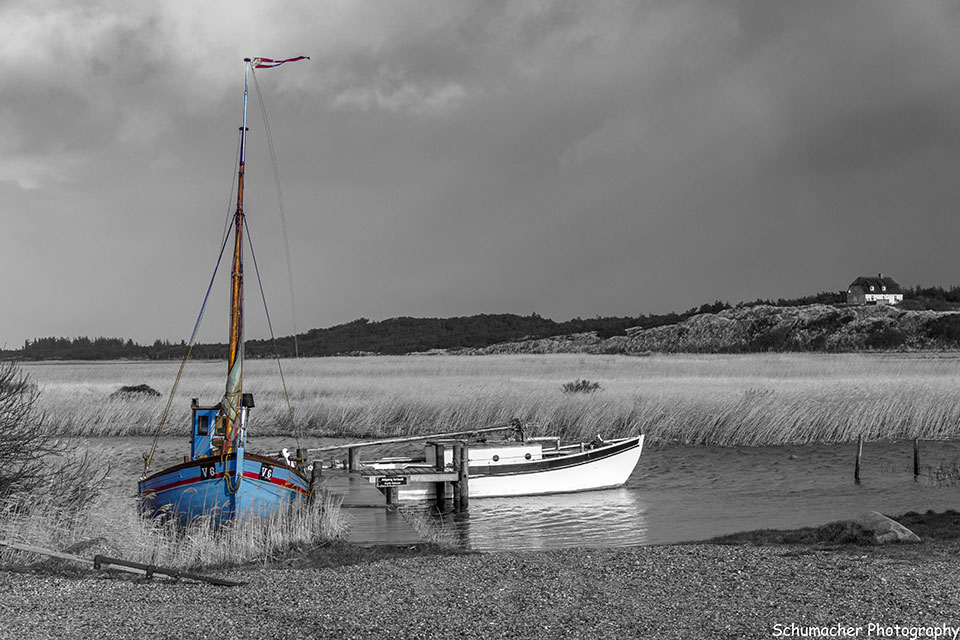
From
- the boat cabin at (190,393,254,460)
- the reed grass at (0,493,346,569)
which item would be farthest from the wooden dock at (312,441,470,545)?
the reed grass at (0,493,346,569)

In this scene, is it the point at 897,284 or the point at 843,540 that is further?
the point at 897,284

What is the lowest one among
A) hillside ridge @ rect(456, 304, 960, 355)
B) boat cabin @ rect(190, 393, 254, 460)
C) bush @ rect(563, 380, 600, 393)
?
bush @ rect(563, 380, 600, 393)

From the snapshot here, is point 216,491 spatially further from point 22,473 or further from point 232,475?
point 22,473

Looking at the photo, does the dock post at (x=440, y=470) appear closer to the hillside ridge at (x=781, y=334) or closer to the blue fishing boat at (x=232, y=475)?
the blue fishing boat at (x=232, y=475)

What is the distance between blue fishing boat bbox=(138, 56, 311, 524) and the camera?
51.4ft

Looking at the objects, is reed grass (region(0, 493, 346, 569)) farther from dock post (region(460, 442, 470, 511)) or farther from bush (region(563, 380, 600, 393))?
bush (region(563, 380, 600, 393))

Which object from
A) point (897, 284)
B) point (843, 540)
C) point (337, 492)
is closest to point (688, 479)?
point (337, 492)

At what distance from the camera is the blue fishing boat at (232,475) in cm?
1566

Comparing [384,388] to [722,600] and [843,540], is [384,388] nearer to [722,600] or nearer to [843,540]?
[843,540]

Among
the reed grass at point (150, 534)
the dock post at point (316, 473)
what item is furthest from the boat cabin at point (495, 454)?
the reed grass at point (150, 534)

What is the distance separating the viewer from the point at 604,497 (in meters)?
22.8

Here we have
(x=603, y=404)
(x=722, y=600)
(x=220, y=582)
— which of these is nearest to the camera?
(x=722, y=600)

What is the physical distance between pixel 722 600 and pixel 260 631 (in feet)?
15.6
